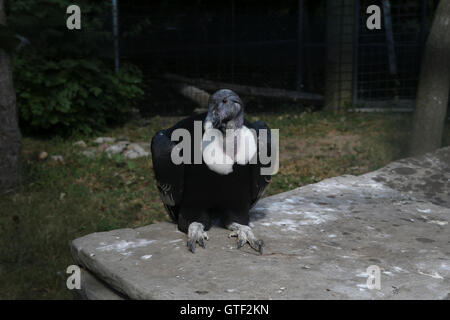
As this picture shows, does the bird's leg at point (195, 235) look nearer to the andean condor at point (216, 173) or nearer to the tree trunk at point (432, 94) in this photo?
the andean condor at point (216, 173)

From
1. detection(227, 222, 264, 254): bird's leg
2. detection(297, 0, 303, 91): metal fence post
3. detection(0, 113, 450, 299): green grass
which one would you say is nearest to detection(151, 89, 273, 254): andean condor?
detection(227, 222, 264, 254): bird's leg

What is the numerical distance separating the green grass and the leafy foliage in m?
0.33

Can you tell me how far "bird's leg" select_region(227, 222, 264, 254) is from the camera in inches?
103

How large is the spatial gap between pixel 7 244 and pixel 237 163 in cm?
227

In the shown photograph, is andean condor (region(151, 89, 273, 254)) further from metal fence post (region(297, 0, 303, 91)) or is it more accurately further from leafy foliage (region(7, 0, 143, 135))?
metal fence post (region(297, 0, 303, 91))

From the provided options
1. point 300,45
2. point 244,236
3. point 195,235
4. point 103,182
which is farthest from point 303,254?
point 300,45

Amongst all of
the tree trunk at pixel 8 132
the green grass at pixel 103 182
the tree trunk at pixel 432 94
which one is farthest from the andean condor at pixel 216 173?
the tree trunk at pixel 432 94

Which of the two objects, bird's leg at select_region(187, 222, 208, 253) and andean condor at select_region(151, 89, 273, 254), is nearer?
andean condor at select_region(151, 89, 273, 254)

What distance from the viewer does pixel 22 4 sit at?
20.2 feet

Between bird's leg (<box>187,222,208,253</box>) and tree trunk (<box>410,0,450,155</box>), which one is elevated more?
tree trunk (<box>410,0,450,155</box>)

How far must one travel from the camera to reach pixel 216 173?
8.14ft

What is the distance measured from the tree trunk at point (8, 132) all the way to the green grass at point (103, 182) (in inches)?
5.8

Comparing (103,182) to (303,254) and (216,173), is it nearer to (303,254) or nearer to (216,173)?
(216,173)

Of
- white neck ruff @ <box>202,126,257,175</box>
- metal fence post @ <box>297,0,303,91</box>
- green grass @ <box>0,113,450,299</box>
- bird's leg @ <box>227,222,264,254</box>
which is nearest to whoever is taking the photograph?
white neck ruff @ <box>202,126,257,175</box>
